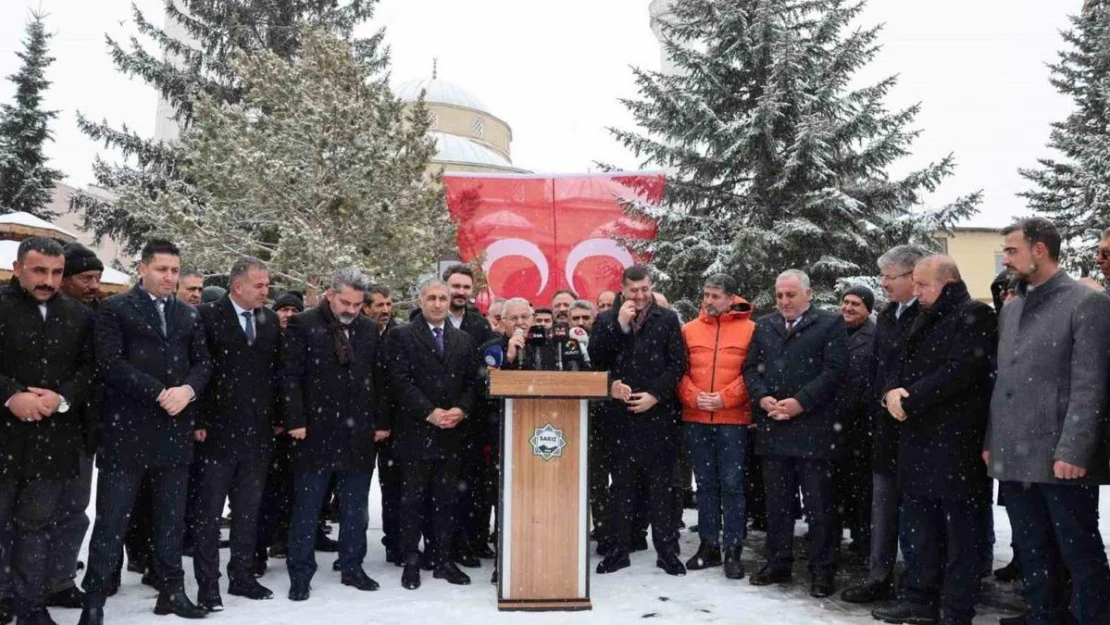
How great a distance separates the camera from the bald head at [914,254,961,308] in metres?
4.81

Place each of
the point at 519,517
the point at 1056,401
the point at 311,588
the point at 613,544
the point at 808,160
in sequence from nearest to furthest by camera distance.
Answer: the point at 1056,401 → the point at 519,517 → the point at 311,588 → the point at 613,544 → the point at 808,160

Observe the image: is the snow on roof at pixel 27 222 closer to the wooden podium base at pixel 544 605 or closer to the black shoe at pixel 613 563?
the black shoe at pixel 613 563

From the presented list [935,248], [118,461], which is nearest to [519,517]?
[118,461]

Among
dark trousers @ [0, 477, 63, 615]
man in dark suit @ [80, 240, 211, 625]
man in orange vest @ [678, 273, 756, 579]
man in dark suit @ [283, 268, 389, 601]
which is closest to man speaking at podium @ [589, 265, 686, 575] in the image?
man in orange vest @ [678, 273, 756, 579]

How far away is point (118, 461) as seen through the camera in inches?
184

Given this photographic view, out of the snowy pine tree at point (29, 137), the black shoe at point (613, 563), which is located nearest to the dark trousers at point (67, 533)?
the black shoe at point (613, 563)

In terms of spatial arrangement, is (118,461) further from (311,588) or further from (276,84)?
(276,84)

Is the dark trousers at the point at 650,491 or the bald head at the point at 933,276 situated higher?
the bald head at the point at 933,276

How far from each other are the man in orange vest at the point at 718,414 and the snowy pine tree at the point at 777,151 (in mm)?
6588

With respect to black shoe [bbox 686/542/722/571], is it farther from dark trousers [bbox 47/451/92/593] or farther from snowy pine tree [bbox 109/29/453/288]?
snowy pine tree [bbox 109/29/453/288]

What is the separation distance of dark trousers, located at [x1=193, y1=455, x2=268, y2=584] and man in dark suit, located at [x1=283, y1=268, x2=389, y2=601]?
258 millimetres

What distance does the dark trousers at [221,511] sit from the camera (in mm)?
5023

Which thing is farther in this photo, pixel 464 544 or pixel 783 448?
pixel 464 544

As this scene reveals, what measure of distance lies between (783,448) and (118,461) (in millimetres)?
4030
